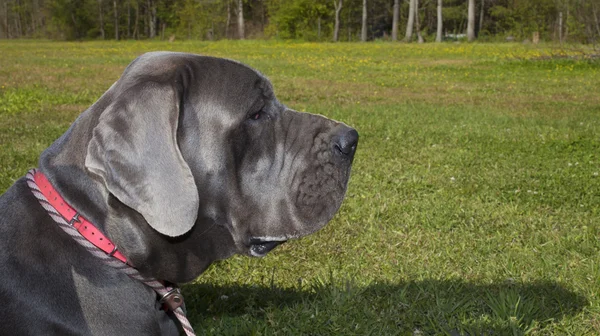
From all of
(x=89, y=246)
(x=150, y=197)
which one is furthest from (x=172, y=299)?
(x=150, y=197)

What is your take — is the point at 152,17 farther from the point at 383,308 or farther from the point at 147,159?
the point at 147,159

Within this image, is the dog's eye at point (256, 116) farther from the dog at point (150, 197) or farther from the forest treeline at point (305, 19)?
the forest treeline at point (305, 19)

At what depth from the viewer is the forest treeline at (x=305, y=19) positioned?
51.4 m

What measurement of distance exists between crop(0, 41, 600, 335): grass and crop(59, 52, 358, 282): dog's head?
113 centimetres

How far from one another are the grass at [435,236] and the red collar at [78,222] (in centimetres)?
146

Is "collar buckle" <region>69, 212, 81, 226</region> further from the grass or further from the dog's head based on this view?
the grass

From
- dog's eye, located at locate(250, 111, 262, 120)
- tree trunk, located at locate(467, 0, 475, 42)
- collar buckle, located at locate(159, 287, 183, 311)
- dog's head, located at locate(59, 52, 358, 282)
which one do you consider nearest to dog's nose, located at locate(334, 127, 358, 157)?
dog's head, located at locate(59, 52, 358, 282)

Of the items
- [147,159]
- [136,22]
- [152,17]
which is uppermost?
[147,159]

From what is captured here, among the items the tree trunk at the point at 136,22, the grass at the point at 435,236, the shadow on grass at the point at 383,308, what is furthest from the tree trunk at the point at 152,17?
the shadow on grass at the point at 383,308

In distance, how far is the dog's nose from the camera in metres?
2.83

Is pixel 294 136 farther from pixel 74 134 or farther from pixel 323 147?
pixel 74 134

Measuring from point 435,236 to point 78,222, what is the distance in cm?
338

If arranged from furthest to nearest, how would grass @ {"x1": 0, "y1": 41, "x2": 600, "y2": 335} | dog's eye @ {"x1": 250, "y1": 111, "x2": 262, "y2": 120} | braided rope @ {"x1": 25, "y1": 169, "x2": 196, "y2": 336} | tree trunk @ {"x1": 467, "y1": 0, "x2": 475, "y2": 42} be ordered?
tree trunk @ {"x1": 467, "y1": 0, "x2": 475, "y2": 42}, grass @ {"x1": 0, "y1": 41, "x2": 600, "y2": 335}, dog's eye @ {"x1": 250, "y1": 111, "x2": 262, "y2": 120}, braided rope @ {"x1": 25, "y1": 169, "x2": 196, "y2": 336}

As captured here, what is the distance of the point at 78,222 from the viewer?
232cm
